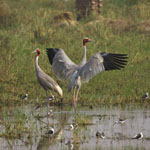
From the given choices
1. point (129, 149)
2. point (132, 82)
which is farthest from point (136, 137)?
point (132, 82)

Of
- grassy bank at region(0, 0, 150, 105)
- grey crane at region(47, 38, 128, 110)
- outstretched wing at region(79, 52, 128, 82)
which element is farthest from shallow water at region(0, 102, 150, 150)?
grassy bank at region(0, 0, 150, 105)

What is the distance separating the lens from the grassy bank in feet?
36.3

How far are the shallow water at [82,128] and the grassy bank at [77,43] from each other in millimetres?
742

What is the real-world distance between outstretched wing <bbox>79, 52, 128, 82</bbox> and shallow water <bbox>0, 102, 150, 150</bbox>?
623 mm

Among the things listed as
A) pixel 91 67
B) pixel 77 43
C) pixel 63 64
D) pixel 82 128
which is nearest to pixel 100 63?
pixel 91 67

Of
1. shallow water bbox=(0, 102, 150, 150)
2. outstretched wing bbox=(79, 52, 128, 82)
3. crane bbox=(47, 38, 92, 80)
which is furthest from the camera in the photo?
crane bbox=(47, 38, 92, 80)

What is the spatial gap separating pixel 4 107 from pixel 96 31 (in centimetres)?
769

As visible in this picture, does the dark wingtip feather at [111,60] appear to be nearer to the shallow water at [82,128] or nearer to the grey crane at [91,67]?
the grey crane at [91,67]

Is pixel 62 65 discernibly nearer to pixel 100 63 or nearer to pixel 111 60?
pixel 100 63

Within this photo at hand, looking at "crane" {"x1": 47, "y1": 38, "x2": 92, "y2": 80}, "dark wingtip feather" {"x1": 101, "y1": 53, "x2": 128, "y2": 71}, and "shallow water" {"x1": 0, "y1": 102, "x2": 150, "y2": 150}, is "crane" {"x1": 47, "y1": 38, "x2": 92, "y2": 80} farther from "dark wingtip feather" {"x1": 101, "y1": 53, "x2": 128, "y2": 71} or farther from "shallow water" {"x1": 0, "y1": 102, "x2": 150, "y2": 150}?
"shallow water" {"x1": 0, "y1": 102, "x2": 150, "y2": 150}

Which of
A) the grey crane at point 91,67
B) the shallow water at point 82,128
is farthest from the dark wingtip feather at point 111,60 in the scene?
the shallow water at point 82,128

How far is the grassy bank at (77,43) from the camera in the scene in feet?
36.3

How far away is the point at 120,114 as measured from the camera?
9180 mm

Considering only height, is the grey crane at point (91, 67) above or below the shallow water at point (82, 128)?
above
